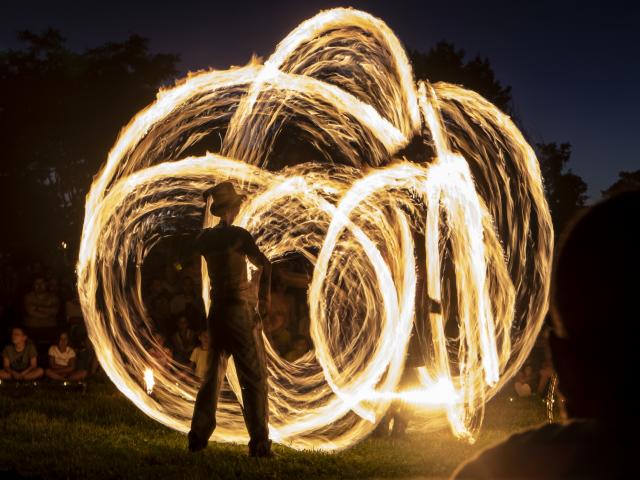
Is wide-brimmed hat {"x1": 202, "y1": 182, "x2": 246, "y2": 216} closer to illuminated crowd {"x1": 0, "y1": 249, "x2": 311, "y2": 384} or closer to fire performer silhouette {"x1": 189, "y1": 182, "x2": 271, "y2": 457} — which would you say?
fire performer silhouette {"x1": 189, "y1": 182, "x2": 271, "y2": 457}

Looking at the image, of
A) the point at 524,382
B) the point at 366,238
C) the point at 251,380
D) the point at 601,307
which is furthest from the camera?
the point at 524,382

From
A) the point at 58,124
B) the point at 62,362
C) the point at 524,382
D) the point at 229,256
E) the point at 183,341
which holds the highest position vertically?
the point at 58,124

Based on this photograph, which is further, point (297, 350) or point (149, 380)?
point (297, 350)

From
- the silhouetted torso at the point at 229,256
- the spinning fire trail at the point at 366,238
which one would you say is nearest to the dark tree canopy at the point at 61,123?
the spinning fire trail at the point at 366,238

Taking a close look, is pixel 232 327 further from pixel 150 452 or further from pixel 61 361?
pixel 61 361

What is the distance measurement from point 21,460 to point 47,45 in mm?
22997

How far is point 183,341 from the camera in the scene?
1177 cm

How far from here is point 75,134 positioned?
83.8 ft

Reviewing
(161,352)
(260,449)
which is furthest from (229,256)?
(161,352)

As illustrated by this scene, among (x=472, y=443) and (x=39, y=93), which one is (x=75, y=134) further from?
(x=472, y=443)

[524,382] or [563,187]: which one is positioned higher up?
[563,187]

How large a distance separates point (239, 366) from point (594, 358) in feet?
19.7

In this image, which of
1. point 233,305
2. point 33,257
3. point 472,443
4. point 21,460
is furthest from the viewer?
point 33,257

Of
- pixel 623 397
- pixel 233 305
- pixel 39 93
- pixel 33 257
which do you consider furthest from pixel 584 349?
pixel 39 93
